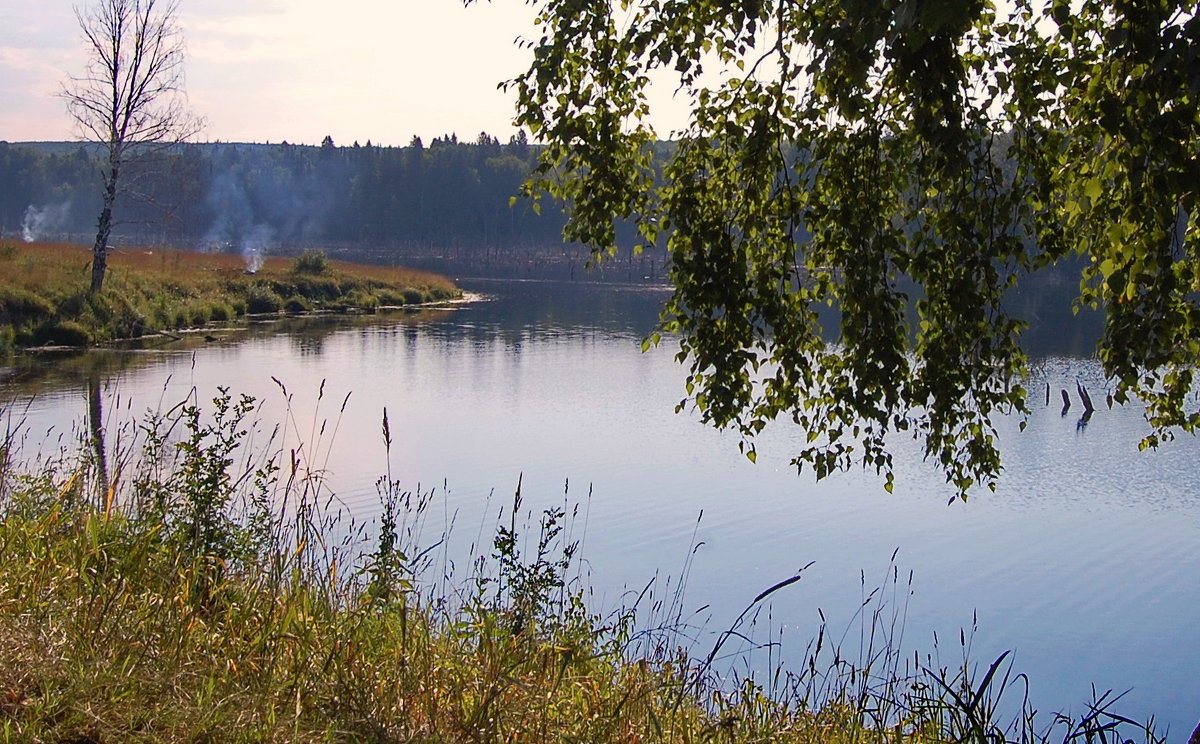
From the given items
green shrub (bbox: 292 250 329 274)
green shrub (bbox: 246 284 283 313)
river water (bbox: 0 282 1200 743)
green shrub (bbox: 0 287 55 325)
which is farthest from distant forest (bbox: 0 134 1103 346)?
river water (bbox: 0 282 1200 743)

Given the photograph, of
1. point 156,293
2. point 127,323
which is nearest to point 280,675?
point 127,323

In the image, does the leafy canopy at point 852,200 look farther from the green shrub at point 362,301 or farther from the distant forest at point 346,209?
the distant forest at point 346,209

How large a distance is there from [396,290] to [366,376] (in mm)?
27169

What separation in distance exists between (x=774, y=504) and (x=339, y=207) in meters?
136

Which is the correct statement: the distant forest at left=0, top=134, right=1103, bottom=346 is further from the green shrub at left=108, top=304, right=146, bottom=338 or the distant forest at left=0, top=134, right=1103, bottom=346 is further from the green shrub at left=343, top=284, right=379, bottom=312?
the green shrub at left=108, top=304, right=146, bottom=338

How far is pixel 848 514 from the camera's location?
14.6 meters

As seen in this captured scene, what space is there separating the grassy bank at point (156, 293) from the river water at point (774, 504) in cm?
255

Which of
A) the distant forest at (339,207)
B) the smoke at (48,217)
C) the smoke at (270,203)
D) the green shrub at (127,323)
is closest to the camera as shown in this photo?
the green shrub at (127,323)

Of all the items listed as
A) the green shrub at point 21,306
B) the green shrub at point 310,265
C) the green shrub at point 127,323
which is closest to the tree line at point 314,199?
the green shrub at point 310,265

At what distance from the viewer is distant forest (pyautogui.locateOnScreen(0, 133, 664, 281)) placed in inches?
4483

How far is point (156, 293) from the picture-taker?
3428 cm

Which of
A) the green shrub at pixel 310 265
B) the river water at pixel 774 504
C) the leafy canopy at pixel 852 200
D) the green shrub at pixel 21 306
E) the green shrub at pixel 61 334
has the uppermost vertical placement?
the leafy canopy at pixel 852 200

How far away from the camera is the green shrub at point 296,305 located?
42250 millimetres

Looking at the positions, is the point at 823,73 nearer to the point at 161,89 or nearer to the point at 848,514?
the point at 848,514
